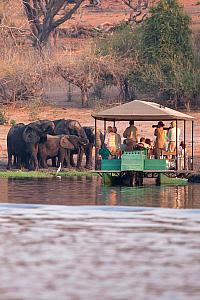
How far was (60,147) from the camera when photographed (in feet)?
95.6

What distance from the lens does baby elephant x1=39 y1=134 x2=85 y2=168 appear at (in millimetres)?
29219

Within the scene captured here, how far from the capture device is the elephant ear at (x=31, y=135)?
29438 mm

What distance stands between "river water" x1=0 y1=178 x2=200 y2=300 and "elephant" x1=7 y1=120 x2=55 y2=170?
6.37 m

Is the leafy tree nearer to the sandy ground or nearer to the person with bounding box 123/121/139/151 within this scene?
the sandy ground

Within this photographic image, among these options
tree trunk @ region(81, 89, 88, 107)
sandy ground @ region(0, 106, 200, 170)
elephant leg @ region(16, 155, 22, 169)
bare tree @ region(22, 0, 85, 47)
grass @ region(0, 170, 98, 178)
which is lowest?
elephant leg @ region(16, 155, 22, 169)

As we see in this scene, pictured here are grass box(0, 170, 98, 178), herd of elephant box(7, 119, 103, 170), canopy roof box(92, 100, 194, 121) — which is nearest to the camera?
canopy roof box(92, 100, 194, 121)

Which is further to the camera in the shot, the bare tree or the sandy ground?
the bare tree

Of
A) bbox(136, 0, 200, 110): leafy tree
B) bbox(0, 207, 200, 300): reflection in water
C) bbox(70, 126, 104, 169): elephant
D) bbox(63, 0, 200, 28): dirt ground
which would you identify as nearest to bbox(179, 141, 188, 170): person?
bbox(70, 126, 104, 169): elephant

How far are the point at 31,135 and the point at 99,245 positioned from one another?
14.8 meters

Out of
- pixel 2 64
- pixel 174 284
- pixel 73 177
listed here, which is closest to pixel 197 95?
pixel 2 64

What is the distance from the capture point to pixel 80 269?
13.1 metres

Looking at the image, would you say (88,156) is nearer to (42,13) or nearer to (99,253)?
(99,253)

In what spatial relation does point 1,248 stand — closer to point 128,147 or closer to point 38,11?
point 128,147

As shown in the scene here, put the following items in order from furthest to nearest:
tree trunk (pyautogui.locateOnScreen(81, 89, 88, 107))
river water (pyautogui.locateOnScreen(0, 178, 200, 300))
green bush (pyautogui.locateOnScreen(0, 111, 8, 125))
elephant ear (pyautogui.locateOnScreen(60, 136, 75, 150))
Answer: tree trunk (pyautogui.locateOnScreen(81, 89, 88, 107)) < green bush (pyautogui.locateOnScreen(0, 111, 8, 125)) < elephant ear (pyautogui.locateOnScreen(60, 136, 75, 150)) < river water (pyautogui.locateOnScreen(0, 178, 200, 300))
